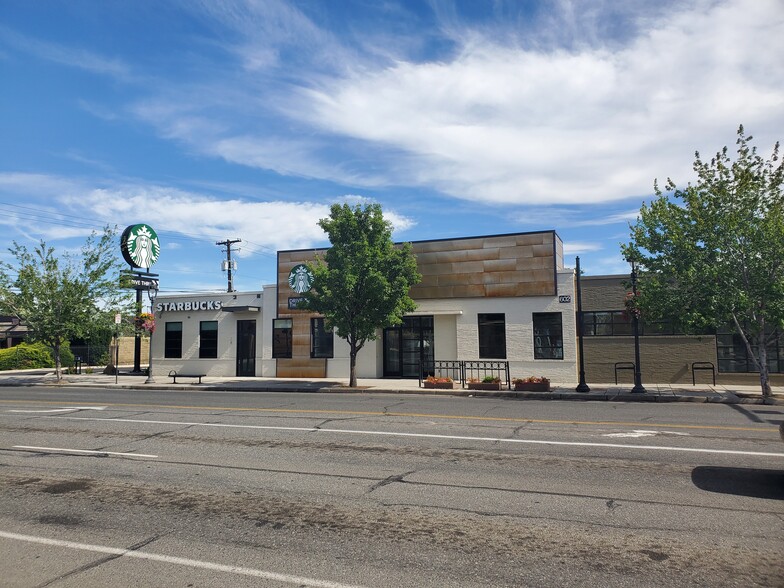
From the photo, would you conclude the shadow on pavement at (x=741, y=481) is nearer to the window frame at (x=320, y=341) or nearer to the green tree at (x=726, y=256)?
the green tree at (x=726, y=256)

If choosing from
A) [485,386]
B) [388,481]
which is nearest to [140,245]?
[485,386]

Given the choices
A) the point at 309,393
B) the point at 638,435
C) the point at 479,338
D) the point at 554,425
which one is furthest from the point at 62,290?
the point at 638,435

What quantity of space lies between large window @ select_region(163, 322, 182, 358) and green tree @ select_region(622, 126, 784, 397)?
22425 mm

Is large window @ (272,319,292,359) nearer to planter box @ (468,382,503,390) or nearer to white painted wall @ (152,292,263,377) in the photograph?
white painted wall @ (152,292,263,377)

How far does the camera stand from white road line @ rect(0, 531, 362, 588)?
4.36 metres

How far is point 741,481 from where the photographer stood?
709 centimetres

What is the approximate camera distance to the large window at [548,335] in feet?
76.8

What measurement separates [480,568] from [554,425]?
25.2 ft

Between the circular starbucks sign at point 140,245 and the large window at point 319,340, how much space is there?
11.2m

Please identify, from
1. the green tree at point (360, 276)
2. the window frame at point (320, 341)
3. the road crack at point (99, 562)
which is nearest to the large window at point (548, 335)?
the green tree at point (360, 276)

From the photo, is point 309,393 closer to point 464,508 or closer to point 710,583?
point 464,508

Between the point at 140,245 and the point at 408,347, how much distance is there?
16297 millimetres

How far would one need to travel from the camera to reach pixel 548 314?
77.5 feet

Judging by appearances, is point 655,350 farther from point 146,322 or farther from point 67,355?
point 67,355
